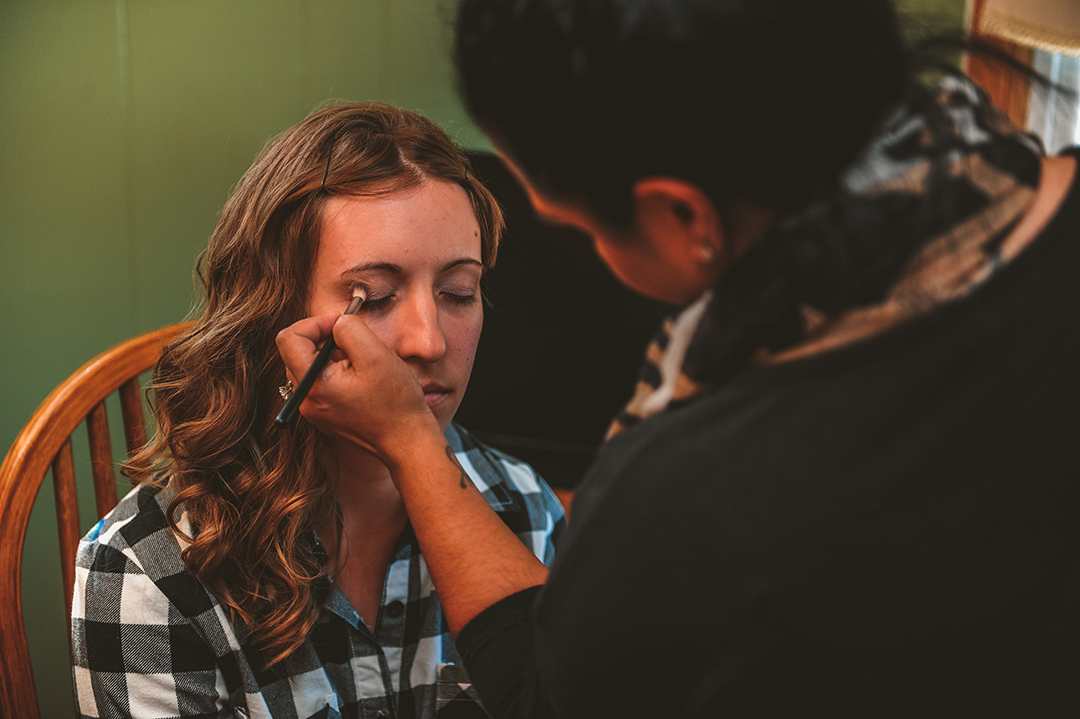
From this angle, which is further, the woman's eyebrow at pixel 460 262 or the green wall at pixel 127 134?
the green wall at pixel 127 134

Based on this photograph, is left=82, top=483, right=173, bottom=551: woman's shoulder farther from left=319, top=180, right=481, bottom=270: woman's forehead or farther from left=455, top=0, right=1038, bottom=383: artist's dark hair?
left=455, top=0, right=1038, bottom=383: artist's dark hair

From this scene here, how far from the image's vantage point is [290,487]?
1.11 metres

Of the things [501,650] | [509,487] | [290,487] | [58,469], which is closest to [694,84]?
[501,650]

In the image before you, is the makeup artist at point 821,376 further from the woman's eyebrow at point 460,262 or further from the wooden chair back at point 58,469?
the wooden chair back at point 58,469

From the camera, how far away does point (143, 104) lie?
200 centimetres

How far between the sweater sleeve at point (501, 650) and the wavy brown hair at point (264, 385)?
0.40 m

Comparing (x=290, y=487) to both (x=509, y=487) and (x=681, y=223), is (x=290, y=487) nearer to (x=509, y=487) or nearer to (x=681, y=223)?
(x=509, y=487)

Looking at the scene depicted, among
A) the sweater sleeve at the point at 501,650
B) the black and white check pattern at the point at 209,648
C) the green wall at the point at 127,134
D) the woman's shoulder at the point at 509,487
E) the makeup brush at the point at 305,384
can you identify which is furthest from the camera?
the green wall at the point at 127,134

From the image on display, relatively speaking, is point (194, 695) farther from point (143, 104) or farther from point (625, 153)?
point (143, 104)

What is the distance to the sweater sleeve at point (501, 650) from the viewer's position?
701 millimetres

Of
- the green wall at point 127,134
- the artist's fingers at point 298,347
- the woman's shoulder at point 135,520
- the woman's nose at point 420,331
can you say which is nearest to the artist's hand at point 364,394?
the artist's fingers at point 298,347

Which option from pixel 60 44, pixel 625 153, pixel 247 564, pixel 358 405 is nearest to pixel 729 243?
pixel 625 153

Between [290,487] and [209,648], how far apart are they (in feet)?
0.71

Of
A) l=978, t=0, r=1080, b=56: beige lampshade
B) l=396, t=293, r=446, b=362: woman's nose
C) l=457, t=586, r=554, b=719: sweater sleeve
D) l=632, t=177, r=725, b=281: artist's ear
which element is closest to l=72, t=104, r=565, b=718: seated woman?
l=396, t=293, r=446, b=362: woman's nose
